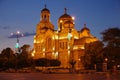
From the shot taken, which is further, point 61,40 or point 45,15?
point 45,15

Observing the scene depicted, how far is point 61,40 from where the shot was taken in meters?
91.1

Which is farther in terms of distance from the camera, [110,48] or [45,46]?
[45,46]

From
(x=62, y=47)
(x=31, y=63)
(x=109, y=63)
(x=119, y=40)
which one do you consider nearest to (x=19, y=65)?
(x=31, y=63)

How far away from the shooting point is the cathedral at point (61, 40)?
281ft

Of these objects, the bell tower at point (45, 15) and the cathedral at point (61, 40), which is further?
the bell tower at point (45, 15)

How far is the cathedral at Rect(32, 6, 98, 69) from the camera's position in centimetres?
8575

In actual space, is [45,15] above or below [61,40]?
above

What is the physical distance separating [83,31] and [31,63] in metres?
27.0

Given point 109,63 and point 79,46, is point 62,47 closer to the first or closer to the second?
point 79,46

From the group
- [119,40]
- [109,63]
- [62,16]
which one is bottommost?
[109,63]

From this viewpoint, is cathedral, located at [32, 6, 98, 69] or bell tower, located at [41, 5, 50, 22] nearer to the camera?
cathedral, located at [32, 6, 98, 69]

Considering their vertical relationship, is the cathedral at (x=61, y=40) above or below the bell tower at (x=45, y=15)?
below

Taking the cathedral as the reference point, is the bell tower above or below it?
above

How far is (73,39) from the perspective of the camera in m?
89.2
